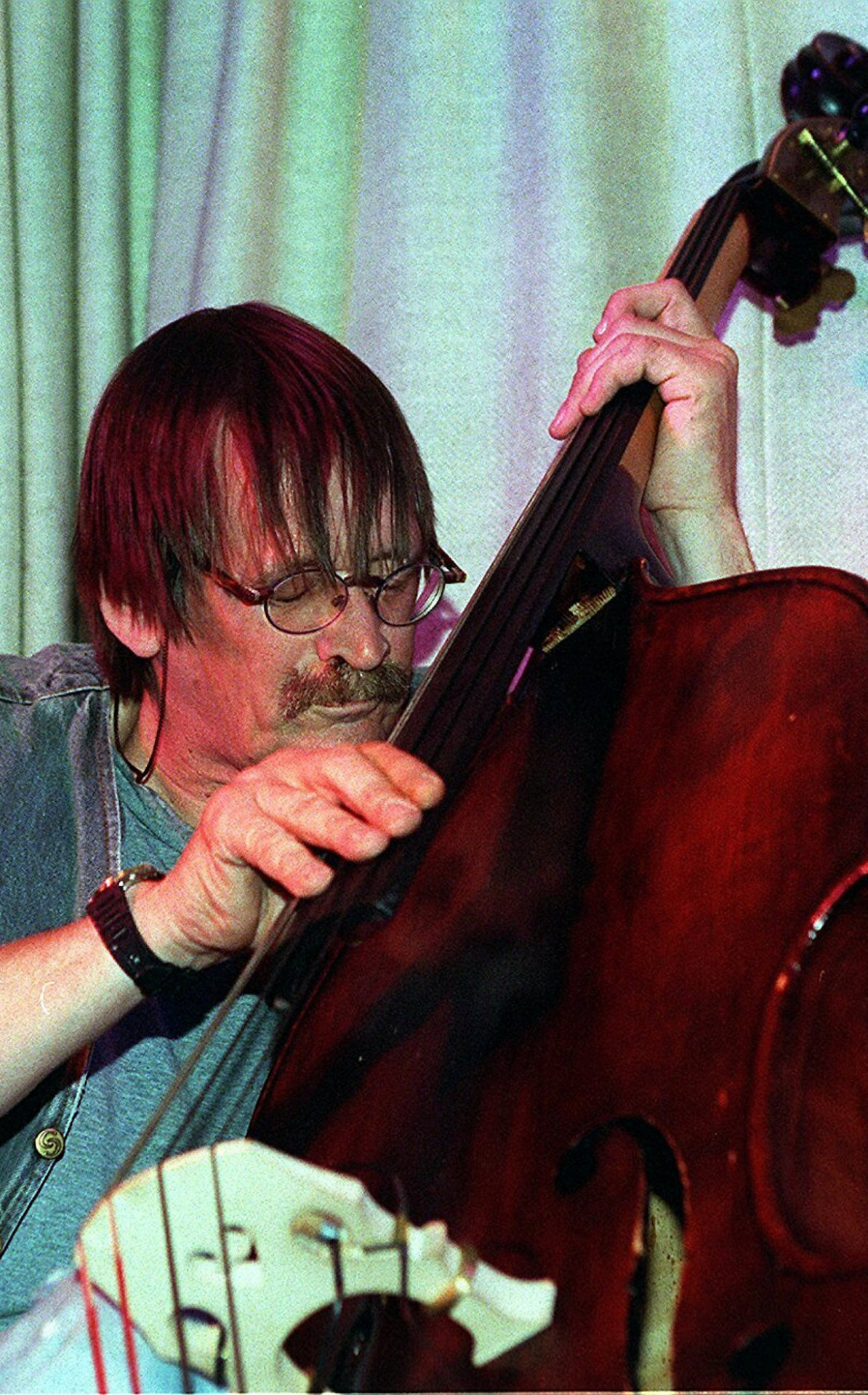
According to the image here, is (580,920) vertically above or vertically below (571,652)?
below

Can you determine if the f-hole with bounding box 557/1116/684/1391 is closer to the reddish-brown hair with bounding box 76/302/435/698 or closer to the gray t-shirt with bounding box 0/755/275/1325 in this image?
the gray t-shirt with bounding box 0/755/275/1325

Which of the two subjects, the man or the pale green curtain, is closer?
the man

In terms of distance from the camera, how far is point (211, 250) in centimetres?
155

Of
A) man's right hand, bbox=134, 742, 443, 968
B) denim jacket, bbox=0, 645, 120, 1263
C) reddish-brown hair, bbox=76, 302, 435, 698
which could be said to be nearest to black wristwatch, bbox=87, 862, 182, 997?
man's right hand, bbox=134, 742, 443, 968

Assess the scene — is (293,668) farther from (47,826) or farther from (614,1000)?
(614,1000)

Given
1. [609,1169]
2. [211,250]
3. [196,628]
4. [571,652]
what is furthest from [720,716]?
[211,250]

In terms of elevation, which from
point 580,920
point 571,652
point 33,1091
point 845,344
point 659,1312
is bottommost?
point 33,1091

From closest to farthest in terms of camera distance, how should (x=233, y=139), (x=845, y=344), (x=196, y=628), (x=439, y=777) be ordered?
(x=439, y=777)
(x=196, y=628)
(x=845, y=344)
(x=233, y=139)

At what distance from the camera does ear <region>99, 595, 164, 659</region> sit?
1246 mm

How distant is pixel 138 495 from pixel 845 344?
0.62 meters

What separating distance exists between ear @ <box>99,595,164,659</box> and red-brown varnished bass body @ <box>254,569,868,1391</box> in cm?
45

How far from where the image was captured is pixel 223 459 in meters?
1.19

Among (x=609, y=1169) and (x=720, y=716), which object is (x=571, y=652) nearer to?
(x=720, y=716)

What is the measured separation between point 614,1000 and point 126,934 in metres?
0.30
